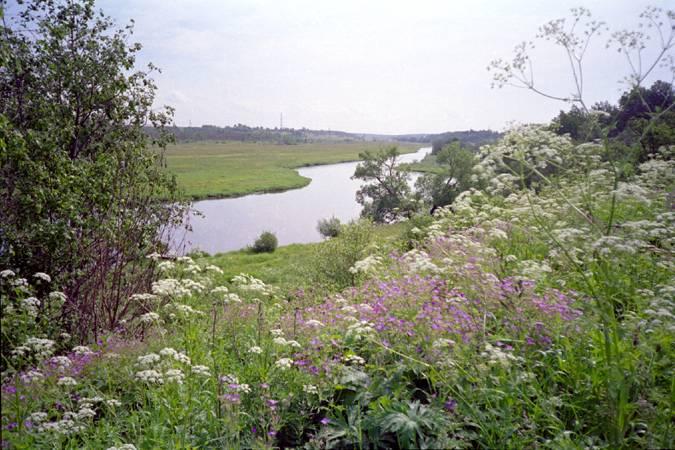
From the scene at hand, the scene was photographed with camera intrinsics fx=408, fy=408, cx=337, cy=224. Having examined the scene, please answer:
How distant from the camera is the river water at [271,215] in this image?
26.2 metres

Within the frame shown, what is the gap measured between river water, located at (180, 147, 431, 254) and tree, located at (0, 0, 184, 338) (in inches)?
538

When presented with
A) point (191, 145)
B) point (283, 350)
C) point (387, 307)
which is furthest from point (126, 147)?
point (191, 145)

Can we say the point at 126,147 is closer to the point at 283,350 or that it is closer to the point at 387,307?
the point at 283,350

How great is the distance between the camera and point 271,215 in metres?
34.0

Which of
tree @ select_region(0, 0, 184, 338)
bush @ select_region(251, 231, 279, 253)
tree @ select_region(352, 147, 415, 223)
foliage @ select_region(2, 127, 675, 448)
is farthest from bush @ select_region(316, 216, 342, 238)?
foliage @ select_region(2, 127, 675, 448)

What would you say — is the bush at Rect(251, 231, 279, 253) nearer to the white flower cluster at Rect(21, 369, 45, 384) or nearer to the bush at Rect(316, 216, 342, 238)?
the bush at Rect(316, 216, 342, 238)

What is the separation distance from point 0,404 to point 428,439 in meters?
2.32

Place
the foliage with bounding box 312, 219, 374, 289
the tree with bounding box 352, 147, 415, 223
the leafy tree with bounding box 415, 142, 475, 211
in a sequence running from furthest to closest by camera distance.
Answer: the tree with bounding box 352, 147, 415, 223 → the leafy tree with bounding box 415, 142, 475, 211 → the foliage with bounding box 312, 219, 374, 289

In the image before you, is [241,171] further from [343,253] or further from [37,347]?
[37,347]

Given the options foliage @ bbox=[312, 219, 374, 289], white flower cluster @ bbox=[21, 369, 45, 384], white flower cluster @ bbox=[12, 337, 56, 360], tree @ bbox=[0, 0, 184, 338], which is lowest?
foliage @ bbox=[312, 219, 374, 289]

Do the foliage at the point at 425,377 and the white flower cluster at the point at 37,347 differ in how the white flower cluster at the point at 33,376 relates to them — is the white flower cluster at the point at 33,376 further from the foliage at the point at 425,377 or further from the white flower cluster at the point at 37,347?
the white flower cluster at the point at 37,347

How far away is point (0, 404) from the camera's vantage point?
6.35 ft

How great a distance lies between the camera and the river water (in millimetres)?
26234

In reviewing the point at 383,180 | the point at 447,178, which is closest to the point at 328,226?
the point at 383,180
